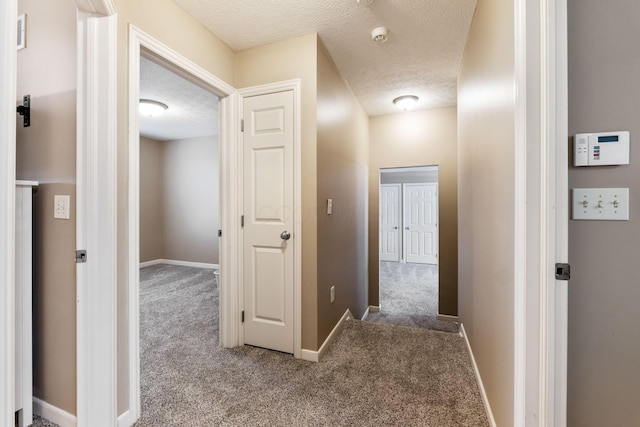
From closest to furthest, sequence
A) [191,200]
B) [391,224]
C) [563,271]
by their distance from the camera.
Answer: [563,271]
[191,200]
[391,224]

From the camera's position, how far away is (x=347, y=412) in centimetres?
145

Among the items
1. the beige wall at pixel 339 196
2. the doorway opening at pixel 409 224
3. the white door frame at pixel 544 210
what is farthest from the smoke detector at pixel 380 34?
the doorway opening at pixel 409 224

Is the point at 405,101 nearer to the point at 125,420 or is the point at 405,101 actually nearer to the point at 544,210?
the point at 544,210

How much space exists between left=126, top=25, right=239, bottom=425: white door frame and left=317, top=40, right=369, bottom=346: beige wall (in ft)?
2.28

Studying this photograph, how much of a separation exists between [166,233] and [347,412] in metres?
5.25

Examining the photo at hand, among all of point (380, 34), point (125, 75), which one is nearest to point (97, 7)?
point (125, 75)

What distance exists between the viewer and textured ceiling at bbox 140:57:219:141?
2.85 metres

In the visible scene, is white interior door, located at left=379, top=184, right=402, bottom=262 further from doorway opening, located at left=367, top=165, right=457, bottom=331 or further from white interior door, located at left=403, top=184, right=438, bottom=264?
white interior door, located at left=403, top=184, right=438, bottom=264

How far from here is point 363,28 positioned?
196 cm

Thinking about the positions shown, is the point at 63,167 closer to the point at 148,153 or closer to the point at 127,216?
the point at 127,216

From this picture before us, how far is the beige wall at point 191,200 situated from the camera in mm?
5082

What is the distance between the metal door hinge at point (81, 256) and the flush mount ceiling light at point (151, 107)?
2.85 meters

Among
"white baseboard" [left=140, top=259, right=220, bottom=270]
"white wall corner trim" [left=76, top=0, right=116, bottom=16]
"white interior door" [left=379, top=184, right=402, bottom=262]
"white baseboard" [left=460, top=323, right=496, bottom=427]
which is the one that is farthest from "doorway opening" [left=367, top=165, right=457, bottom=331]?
"white wall corner trim" [left=76, top=0, right=116, bottom=16]

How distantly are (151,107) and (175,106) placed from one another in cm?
29
